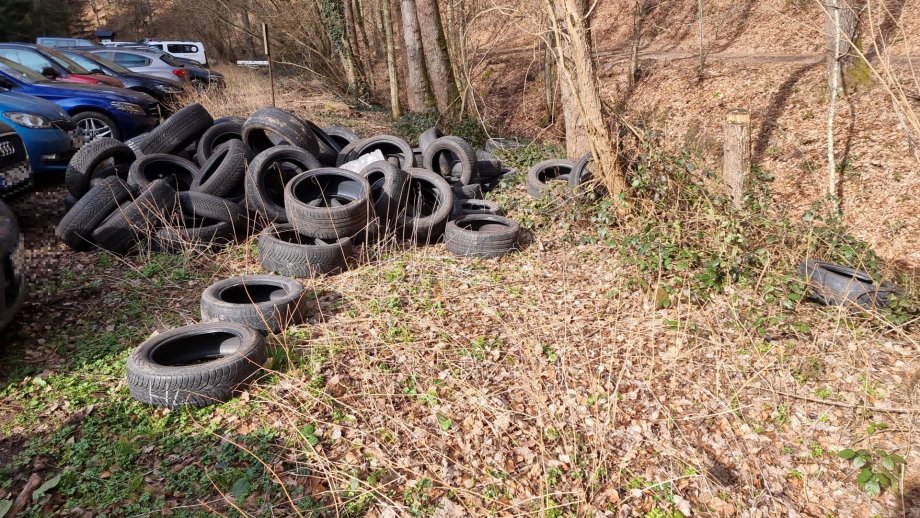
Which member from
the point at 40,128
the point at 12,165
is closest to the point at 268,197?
the point at 12,165

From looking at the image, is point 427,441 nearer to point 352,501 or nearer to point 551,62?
point 352,501

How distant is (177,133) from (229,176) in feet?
4.78

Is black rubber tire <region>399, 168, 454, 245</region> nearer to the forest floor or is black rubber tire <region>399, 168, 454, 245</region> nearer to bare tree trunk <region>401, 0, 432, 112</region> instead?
the forest floor

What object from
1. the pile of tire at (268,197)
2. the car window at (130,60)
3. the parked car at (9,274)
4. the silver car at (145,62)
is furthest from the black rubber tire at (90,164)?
the car window at (130,60)

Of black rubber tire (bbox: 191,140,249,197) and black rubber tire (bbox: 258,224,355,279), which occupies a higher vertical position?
black rubber tire (bbox: 191,140,249,197)

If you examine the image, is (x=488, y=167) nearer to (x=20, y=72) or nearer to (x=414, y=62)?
(x=414, y=62)

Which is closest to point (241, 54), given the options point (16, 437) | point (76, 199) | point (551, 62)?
point (551, 62)

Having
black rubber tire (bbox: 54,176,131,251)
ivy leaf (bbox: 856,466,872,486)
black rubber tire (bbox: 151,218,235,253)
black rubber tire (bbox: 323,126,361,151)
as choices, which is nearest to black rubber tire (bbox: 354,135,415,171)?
black rubber tire (bbox: 323,126,361,151)

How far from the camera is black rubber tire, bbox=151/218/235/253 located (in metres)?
6.21

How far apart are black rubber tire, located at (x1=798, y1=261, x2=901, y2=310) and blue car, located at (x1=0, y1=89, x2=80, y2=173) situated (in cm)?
902

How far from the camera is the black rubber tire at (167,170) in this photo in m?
6.80

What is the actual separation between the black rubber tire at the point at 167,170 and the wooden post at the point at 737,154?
21.0 ft

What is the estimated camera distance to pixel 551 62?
47.5ft

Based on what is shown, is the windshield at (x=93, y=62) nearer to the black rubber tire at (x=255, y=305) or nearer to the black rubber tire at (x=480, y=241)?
the black rubber tire at (x=255, y=305)
